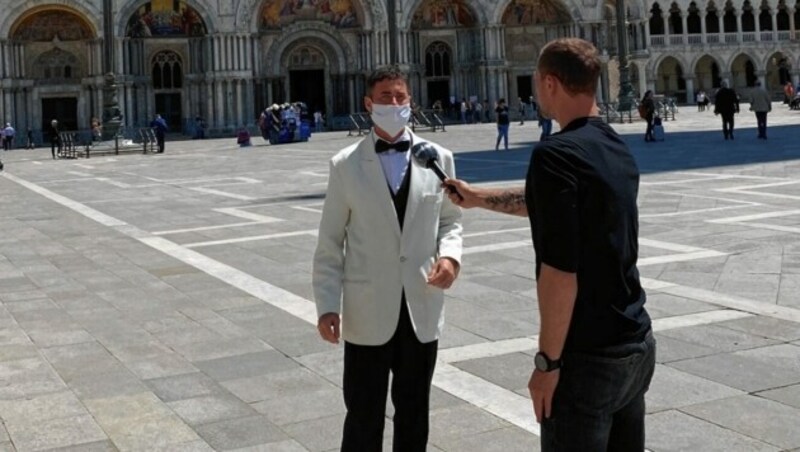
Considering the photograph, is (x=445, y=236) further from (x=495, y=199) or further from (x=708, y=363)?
(x=708, y=363)

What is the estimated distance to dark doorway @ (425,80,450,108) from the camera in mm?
51594

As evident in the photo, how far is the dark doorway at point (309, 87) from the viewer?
4934 centimetres

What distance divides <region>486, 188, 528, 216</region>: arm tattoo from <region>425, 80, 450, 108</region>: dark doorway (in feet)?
158

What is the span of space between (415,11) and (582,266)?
158 feet

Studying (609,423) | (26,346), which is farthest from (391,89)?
(26,346)

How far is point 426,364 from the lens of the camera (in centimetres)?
426

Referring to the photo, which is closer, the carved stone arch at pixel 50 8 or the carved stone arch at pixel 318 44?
the carved stone arch at pixel 50 8

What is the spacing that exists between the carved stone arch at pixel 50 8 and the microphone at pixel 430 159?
43209 mm

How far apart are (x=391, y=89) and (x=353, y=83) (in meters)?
45.2

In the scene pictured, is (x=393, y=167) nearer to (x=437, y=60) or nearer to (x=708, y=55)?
(x=437, y=60)

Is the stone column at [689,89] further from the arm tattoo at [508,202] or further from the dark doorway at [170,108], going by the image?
the arm tattoo at [508,202]

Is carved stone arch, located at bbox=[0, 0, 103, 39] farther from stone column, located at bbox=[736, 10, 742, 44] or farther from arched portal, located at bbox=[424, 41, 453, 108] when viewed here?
stone column, located at bbox=[736, 10, 742, 44]

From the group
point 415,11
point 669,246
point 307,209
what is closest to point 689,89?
point 415,11

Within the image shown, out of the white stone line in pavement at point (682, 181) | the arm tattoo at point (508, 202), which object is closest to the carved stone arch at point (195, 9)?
the white stone line in pavement at point (682, 181)
